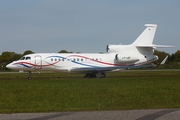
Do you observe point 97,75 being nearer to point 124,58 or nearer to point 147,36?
point 124,58

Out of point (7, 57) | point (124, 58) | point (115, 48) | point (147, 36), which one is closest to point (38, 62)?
point (115, 48)

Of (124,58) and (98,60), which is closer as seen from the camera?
(124,58)

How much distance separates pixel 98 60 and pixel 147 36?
709 cm

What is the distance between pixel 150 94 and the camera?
19562mm

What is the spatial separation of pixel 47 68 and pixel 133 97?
25.1 meters

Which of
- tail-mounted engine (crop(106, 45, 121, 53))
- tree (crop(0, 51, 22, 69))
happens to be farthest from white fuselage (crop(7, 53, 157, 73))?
tree (crop(0, 51, 22, 69))

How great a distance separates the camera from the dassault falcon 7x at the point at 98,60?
135ft

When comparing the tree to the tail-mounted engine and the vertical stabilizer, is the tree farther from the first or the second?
the vertical stabilizer

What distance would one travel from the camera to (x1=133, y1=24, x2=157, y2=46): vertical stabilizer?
149 feet

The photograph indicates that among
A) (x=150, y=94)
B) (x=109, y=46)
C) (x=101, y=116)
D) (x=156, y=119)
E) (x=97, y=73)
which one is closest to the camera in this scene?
(x=156, y=119)

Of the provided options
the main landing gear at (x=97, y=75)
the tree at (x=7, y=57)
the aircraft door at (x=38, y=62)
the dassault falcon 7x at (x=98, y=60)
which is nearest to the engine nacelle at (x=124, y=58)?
the dassault falcon 7x at (x=98, y=60)

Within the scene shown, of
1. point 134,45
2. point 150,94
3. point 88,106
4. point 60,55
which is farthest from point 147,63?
point 88,106

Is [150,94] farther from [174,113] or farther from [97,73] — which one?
[97,73]

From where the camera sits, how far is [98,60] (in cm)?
4375
